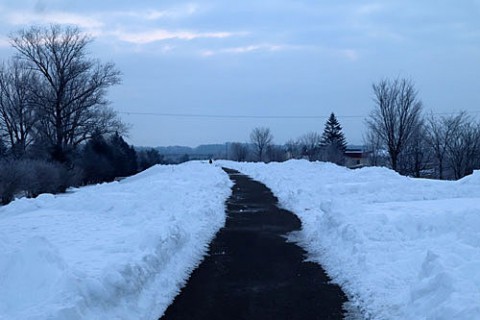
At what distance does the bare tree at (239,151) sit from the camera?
144250mm

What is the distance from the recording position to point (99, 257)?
8312 mm

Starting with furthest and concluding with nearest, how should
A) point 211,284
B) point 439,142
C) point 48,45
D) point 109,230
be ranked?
point 439,142 < point 48,45 < point 109,230 < point 211,284

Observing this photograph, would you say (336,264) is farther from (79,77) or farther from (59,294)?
(79,77)

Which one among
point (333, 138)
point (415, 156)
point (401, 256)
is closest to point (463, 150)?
point (415, 156)

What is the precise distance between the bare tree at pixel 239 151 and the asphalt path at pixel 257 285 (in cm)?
13103

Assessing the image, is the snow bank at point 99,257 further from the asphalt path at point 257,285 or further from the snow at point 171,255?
the asphalt path at point 257,285

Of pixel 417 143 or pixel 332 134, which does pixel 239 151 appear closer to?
pixel 332 134

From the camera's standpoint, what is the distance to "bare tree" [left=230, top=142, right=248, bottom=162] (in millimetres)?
144250

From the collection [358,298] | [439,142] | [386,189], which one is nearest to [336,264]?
[358,298]

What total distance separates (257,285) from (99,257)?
8.84ft

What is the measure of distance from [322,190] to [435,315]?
16011 mm

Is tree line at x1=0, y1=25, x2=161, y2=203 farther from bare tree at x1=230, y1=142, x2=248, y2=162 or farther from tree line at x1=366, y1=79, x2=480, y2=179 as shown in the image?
bare tree at x1=230, y1=142, x2=248, y2=162

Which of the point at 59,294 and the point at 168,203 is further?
the point at 168,203

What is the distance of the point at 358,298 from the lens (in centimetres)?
700
